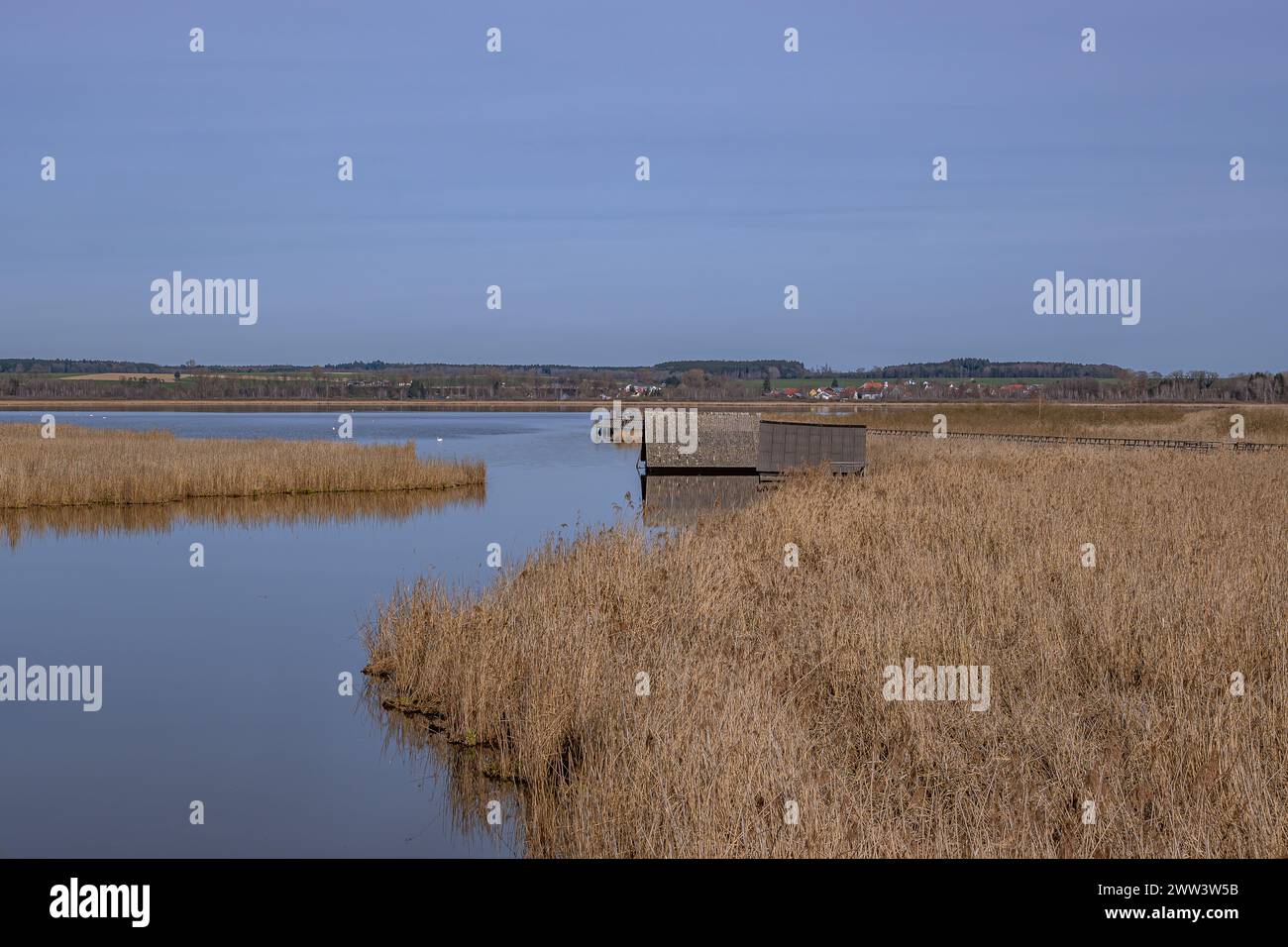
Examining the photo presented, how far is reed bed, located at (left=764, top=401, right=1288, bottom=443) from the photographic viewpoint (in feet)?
203

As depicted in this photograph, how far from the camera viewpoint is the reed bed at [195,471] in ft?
99.9

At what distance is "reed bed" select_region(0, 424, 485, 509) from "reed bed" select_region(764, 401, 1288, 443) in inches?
1330

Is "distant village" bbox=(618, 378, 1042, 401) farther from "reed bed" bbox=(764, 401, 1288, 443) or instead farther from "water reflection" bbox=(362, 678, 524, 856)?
"water reflection" bbox=(362, 678, 524, 856)

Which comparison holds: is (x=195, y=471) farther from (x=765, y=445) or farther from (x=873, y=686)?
(x=873, y=686)

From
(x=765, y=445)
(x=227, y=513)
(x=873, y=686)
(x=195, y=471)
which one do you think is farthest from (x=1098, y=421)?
(x=873, y=686)

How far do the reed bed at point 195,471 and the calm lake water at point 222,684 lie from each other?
2.38m

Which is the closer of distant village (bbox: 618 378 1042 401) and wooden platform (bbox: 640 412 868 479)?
wooden platform (bbox: 640 412 868 479)

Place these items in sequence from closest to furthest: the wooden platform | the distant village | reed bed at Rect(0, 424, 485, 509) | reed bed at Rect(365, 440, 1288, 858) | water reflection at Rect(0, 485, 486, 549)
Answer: reed bed at Rect(365, 440, 1288, 858) → water reflection at Rect(0, 485, 486, 549) → reed bed at Rect(0, 424, 485, 509) → the wooden platform → the distant village

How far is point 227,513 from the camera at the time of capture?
29.4 metres

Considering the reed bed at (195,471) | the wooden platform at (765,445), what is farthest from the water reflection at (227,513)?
the wooden platform at (765,445)

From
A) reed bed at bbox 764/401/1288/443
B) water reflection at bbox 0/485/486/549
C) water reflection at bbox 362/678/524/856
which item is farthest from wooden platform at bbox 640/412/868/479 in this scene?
reed bed at bbox 764/401/1288/443
